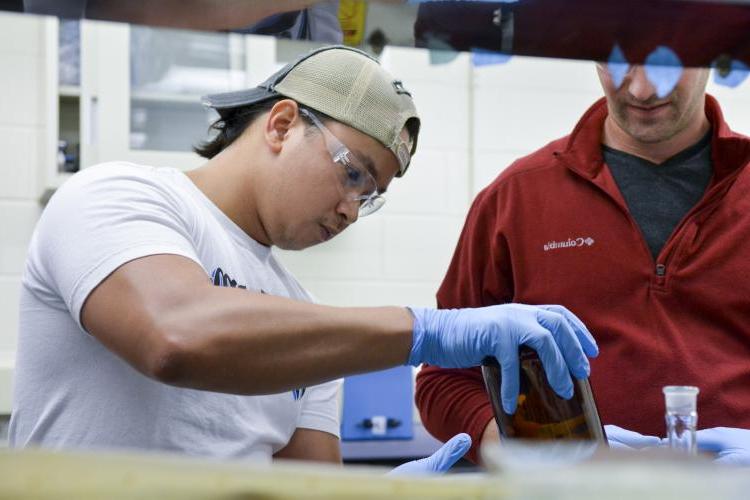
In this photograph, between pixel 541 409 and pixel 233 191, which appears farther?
pixel 233 191

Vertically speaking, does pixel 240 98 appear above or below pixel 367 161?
above

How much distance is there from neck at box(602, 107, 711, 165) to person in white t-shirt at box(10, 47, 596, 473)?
19.5 inches

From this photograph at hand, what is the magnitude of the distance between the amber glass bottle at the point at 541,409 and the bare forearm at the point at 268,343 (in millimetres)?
171

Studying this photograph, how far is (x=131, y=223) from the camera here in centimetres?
111

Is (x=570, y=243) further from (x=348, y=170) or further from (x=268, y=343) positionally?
(x=268, y=343)

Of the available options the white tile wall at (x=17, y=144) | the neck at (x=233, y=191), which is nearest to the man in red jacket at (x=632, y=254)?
the neck at (x=233, y=191)

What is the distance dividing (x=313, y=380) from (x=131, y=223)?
0.31 meters

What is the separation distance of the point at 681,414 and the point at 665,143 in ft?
3.26

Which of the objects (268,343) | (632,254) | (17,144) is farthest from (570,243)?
(17,144)

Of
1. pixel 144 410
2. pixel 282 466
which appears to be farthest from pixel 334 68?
pixel 282 466

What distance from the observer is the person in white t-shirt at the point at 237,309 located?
1.02m

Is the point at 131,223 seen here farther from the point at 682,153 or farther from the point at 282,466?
the point at 682,153

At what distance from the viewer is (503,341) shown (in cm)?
114

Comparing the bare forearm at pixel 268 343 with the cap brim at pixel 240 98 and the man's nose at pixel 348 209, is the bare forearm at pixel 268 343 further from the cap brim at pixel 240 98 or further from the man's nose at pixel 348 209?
the cap brim at pixel 240 98
